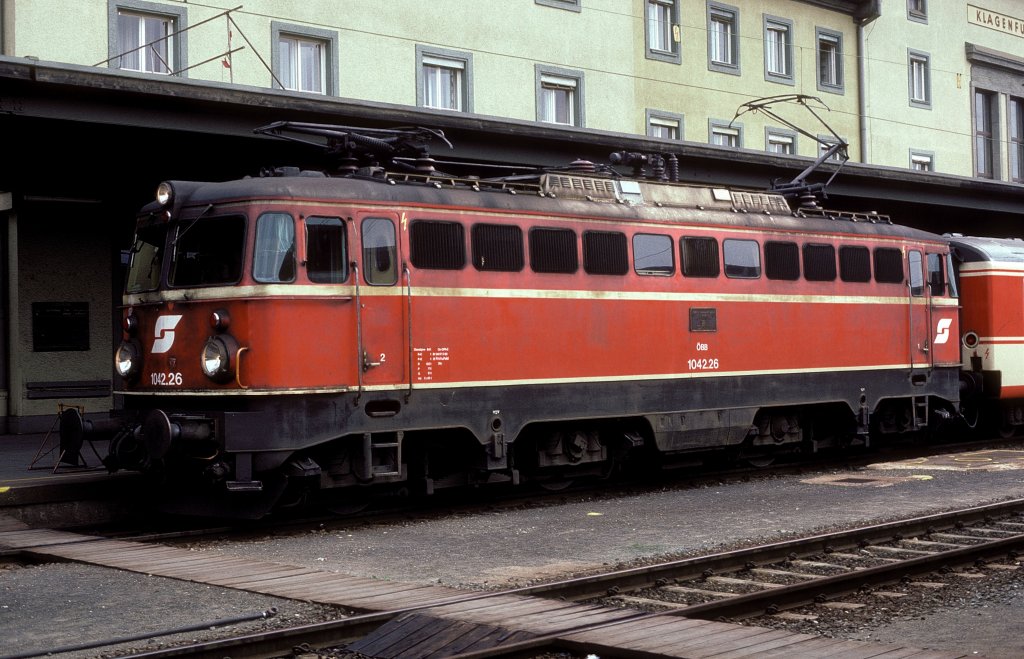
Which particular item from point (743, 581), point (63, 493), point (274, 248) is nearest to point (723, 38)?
point (274, 248)

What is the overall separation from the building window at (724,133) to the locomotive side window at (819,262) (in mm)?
12628

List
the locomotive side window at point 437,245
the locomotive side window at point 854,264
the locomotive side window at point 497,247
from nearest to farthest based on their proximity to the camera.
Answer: the locomotive side window at point 437,245 < the locomotive side window at point 497,247 < the locomotive side window at point 854,264

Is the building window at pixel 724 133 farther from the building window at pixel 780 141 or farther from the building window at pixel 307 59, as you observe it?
the building window at pixel 307 59

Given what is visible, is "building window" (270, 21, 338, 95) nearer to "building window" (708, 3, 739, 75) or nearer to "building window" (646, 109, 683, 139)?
"building window" (646, 109, 683, 139)

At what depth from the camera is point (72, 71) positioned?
14.5 meters

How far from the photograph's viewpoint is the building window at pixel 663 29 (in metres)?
28.7

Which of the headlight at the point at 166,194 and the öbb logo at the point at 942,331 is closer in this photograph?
the headlight at the point at 166,194

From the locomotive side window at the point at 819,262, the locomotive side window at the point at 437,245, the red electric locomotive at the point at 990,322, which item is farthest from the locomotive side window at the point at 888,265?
the locomotive side window at the point at 437,245

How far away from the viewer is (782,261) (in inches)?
674

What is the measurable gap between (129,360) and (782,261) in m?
8.34

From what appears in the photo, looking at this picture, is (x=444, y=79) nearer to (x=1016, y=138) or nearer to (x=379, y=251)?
(x=379, y=251)

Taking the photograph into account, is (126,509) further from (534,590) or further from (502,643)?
(502,643)

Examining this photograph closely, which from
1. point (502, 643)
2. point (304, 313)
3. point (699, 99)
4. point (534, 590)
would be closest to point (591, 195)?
point (304, 313)

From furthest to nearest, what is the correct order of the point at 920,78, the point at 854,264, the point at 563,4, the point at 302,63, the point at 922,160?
the point at 920,78 → the point at 922,160 → the point at 563,4 → the point at 302,63 → the point at 854,264
